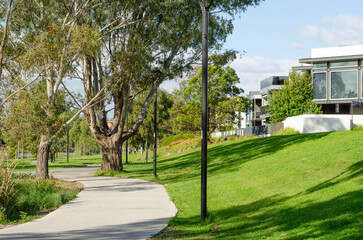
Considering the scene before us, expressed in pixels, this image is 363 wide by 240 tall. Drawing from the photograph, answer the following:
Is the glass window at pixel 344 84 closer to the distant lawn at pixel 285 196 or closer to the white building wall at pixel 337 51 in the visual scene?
the white building wall at pixel 337 51

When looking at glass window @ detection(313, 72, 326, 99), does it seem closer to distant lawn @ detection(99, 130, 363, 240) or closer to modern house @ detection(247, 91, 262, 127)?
distant lawn @ detection(99, 130, 363, 240)

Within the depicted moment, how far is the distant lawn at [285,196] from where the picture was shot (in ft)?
30.4

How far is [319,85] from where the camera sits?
153ft

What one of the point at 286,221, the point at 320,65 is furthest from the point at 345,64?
the point at 286,221

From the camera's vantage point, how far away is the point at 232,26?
99.6 feet

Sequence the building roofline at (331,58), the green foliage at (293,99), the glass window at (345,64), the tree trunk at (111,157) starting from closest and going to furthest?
the tree trunk at (111,157) < the building roofline at (331,58) < the glass window at (345,64) < the green foliage at (293,99)

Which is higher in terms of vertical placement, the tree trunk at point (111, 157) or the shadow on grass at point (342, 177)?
the shadow on grass at point (342, 177)

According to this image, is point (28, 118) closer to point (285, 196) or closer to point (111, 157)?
point (285, 196)

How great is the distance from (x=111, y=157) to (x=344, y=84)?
85.7ft

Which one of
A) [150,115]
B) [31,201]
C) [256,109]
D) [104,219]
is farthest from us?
[256,109]

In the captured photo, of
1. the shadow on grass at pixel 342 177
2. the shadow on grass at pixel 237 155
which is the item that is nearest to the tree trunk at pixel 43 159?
the shadow on grass at pixel 237 155

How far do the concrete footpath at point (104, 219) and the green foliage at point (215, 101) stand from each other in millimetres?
31100

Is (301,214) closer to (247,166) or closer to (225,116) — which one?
(247,166)

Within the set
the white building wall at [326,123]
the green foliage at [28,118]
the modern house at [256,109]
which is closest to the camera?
the green foliage at [28,118]
